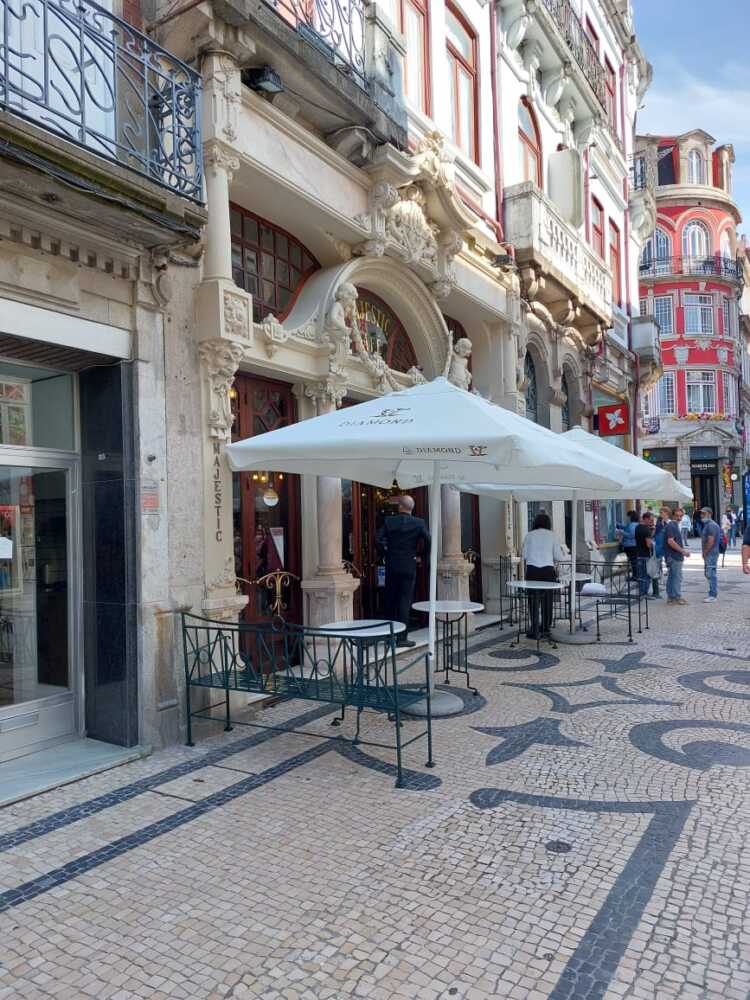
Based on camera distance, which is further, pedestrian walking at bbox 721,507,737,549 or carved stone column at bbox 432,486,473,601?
pedestrian walking at bbox 721,507,737,549

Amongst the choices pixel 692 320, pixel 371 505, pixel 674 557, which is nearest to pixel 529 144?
pixel 674 557

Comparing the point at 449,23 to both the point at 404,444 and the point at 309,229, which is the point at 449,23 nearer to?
the point at 309,229

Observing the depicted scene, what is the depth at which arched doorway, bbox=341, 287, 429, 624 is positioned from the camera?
8.88 metres

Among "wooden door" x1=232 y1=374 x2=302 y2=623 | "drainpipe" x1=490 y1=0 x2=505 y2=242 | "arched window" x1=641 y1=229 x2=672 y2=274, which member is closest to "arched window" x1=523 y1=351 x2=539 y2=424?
"drainpipe" x1=490 y1=0 x2=505 y2=242

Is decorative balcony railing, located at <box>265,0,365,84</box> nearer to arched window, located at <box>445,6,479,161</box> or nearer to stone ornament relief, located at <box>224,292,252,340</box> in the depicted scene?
stone ornament relief, located at <box>224,292,252,340</box>

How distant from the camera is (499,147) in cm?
1218

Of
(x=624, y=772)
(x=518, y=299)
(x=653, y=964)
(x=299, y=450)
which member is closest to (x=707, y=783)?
(x=624, y=772)

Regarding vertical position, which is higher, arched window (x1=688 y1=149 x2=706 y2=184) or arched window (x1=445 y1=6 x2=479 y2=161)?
arched window (x1=688 y1=149 x2=706 y2=184)

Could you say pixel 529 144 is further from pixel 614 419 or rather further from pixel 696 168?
pixel 696 168

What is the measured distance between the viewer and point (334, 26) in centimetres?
754

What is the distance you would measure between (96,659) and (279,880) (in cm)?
276

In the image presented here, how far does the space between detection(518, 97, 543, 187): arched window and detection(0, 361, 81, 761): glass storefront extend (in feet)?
35.8

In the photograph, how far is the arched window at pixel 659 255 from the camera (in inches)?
1598

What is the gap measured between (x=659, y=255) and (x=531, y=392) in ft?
104
